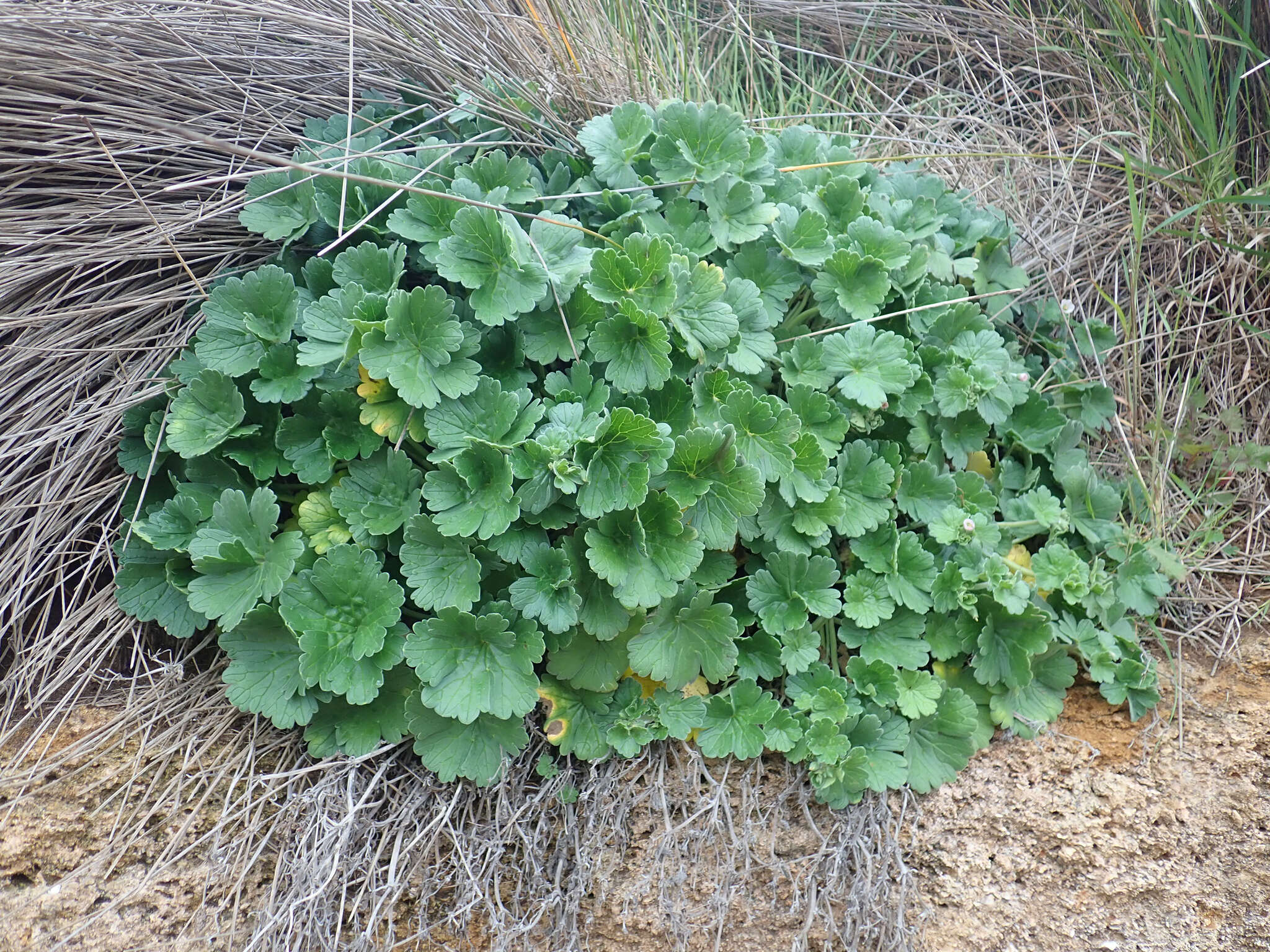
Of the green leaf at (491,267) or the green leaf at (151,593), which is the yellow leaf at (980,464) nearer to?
the green leaf at (491,267)

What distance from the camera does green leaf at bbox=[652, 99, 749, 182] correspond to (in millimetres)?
2038

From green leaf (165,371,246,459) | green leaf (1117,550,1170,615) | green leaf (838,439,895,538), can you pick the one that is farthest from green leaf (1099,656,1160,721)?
green leaf (165,371,246,459)

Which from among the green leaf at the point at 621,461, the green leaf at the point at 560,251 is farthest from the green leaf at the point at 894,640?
the green leaf at the point at 560,251

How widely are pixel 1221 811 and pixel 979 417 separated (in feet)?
3.23

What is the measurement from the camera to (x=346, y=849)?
5.48ft

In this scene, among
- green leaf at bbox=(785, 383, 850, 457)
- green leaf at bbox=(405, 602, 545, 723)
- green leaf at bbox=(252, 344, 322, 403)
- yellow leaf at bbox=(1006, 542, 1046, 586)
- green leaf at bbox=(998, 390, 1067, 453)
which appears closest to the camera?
green leaf at bbox=(405, 602, 545, 723)

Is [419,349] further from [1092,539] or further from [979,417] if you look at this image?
[1092,539]

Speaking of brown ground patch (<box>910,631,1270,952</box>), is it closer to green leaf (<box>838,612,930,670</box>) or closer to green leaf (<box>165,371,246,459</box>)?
green leaf (<box>838,612,930,670</box>)

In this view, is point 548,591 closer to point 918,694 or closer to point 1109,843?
point 918,694

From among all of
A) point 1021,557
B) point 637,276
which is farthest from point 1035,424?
point 637,276

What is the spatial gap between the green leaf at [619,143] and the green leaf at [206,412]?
0.96 m

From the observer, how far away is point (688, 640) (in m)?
1.78

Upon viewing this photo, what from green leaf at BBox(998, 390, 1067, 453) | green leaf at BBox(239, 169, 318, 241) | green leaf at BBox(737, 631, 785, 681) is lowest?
green leaf at BBox(737, 631, 785, 681)

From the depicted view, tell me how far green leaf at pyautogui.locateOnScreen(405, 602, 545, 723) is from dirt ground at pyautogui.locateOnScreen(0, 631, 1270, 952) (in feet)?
1.71
